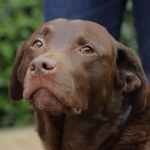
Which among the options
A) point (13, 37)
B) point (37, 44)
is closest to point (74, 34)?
point (37, 44)

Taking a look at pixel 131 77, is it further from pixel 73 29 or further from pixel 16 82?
pixel 16 82

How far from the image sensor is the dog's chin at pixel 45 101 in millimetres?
3840

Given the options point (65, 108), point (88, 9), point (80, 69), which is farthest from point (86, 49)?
point (88, 9)

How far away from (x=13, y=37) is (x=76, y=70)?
13.7ft

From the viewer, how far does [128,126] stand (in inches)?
172

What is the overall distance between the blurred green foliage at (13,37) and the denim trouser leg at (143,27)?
3.04m

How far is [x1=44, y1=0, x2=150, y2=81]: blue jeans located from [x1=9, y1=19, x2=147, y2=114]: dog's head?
0.54 m

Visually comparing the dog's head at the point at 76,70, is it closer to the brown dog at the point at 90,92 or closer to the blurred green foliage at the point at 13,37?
the brown dog at the point at 90,92

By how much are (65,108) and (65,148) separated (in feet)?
2.07

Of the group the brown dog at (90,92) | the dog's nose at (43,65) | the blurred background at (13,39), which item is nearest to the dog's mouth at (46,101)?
the brown dog at (90,92)

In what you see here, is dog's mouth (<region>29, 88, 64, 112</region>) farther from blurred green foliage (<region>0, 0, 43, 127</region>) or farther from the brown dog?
blurred green foliage (<region>0, 0, 43, 127</region>)

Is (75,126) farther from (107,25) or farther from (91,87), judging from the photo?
(107,25)

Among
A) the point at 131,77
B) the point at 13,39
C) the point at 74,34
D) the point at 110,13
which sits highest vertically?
the point at 74,34

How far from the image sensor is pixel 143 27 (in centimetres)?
488
